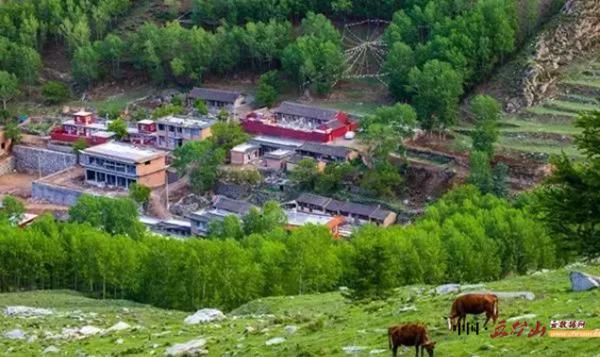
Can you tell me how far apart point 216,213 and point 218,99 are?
746 inches

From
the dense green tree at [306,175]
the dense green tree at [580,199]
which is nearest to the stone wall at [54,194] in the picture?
the dense green tree at [306,175]

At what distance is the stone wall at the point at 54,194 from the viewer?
231ft

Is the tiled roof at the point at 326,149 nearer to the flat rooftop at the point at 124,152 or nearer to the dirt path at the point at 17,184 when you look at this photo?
the flat rooftop at the point at 124,152

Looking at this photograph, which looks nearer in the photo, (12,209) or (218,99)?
(12,209)

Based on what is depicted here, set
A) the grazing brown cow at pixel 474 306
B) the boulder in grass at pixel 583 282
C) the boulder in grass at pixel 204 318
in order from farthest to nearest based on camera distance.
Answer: the boulder in grass at pixel 204 318
the boulder in grass at pixel 583 282
the grazing brown cow at pixel 474 306

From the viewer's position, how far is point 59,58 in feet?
304

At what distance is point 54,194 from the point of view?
7119cm

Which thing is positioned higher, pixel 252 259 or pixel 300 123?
pixel 252 259

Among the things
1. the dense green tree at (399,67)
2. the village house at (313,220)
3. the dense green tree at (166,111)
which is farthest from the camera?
the dense green tree at (166,111)

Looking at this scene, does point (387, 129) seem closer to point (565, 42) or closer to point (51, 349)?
point (565, 42)

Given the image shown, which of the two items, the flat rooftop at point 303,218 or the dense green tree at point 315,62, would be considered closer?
the flat rooftop at point 303,218

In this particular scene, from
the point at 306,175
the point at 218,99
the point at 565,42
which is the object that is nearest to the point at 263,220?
the point at 306,175

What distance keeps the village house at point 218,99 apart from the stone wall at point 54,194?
13376 millimetres

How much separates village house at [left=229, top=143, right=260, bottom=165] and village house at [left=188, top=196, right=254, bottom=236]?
5.24m
